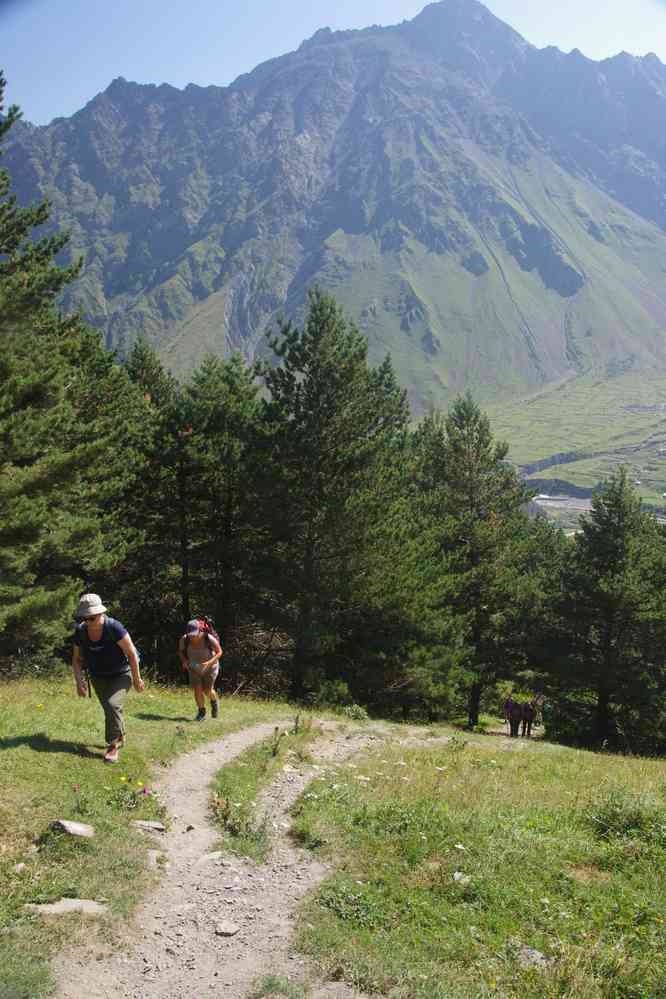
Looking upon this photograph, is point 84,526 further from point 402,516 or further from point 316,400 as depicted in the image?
point 402,516

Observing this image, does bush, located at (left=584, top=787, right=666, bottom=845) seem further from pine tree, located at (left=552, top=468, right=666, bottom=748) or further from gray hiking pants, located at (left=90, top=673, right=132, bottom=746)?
pine tree, located at (left=552, top=468, right=666, bottom=748)

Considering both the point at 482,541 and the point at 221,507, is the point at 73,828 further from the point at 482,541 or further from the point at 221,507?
the point at 482,541

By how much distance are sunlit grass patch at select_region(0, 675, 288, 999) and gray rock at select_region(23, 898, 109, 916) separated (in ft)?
0.24

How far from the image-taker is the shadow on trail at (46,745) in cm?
973

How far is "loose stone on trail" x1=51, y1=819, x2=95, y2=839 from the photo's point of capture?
777 centimetres

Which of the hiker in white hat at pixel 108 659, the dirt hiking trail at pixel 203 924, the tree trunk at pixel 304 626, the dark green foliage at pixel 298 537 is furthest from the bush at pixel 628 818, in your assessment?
the tree trunk at pixel 304 626

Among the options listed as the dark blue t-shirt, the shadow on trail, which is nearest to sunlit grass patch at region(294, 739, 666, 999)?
the shadow on trail

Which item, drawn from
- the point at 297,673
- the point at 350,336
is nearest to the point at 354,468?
the point at 350,336

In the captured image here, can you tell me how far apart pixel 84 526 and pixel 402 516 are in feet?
36.6

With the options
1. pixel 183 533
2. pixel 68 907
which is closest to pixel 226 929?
pixel 68 907

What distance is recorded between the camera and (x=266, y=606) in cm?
2483

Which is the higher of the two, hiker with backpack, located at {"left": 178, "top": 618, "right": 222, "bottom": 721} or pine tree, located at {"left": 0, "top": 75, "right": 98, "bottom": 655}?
pine tree, located at {"left": 0, "top": 75, "right": 98, "bottom": 655}

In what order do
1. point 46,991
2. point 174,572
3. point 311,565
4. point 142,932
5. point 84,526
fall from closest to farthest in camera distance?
point 46,991 < point 142,932 < point 84,526 < point 311,565 < point 174,572

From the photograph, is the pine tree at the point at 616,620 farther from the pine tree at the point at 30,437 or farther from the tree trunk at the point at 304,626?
the pine tree at the point at 30,437
